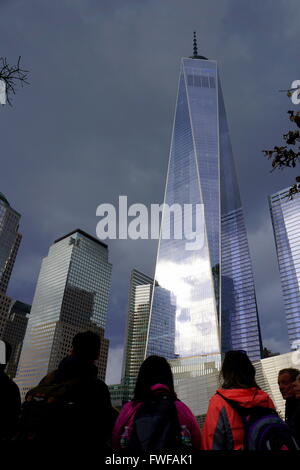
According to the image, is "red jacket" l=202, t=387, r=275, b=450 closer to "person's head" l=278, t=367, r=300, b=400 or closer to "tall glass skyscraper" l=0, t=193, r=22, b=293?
"person's head" l=278, t=367, r=300, b=400

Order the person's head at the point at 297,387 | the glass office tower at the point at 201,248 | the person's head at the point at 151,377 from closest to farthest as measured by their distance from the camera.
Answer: the person's head at the point at 151,377, the person's head at the point at 297,387, the glass office tower at the point at 201,248

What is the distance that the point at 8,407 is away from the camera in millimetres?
3133

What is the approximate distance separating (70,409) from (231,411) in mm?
1382

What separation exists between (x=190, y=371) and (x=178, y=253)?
1586 inches

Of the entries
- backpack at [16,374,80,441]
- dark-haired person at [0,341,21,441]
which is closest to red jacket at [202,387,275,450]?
backpack at [16,374,80,441]

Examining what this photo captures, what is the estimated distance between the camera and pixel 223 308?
13500 centimetres

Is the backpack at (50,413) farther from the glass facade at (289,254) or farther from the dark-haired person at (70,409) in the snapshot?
the glass facade at (289,254)

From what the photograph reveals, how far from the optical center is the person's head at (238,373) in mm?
3012

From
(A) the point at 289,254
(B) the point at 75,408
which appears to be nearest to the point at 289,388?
(B) the point at 75,408

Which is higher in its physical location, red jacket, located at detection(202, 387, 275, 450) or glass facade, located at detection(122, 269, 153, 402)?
glass facade, located at detection(122, 269, 153, 402)

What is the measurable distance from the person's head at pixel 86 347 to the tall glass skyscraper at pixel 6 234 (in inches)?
6404

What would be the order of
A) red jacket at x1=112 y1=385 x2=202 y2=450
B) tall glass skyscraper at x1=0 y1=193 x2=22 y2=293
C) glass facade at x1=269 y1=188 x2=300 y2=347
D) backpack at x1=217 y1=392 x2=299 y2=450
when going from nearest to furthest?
backpack at x1=217 y1=392 x2=299 y2=450 < red jacket at x1=112 y1=385 x2=202 y2=450 < glass facade at x1=269 y1=188 x2=300 y2=347 < tall glass skyscraper at x1=0 y1=193 x2=22 y2=293

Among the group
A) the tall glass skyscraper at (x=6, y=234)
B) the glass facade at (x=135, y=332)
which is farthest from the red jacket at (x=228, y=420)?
the tall glass skyscraper at (x=6, y=234)
